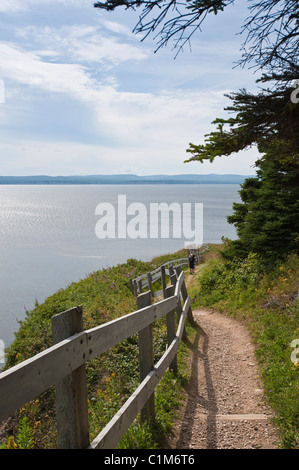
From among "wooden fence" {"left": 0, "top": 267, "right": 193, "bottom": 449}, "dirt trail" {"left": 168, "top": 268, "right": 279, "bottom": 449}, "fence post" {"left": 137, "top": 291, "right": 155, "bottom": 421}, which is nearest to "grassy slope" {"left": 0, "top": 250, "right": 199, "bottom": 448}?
"fence post" {"left": 137, "top": 291, "right": 155, "bottom": 421}

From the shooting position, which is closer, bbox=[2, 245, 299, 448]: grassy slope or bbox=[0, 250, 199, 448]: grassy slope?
bbox=[0, 250, 199, 448]: grassy slope

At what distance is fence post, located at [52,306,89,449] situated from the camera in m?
2.74

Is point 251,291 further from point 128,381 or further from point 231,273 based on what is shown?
point 128,381

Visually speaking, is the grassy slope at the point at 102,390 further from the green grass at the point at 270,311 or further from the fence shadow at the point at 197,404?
the green grass at the point at 270,311

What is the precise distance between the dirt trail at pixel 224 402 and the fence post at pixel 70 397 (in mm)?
2210

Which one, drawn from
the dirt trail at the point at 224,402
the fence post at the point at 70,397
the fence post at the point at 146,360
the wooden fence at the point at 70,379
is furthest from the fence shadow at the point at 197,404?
the fence post at the point at 70,397

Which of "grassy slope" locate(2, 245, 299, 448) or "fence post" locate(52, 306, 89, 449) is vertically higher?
"fence post" locate(52, 306, 89, 449)

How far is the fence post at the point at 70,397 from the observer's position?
2.74m

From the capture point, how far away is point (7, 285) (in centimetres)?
3681

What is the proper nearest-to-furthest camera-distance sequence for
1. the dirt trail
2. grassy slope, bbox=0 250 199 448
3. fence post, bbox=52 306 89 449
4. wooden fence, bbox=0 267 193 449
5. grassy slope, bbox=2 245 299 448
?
wooden fence, bbox=0 267 193 449 < fence post, bbox=52 306 89 449 < grassy slope, bbox=0 250 199 448 < the dirt trail < grassy slope, bbox=2 245 299 448

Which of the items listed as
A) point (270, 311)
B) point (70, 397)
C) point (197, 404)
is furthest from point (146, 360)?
point (270, 311)

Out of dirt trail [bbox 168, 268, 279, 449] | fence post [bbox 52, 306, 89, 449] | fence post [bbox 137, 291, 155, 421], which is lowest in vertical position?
dirt trail [bbox 168, 268, 279, 449]

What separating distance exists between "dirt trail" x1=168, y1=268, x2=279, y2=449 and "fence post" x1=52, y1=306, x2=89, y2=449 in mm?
2210

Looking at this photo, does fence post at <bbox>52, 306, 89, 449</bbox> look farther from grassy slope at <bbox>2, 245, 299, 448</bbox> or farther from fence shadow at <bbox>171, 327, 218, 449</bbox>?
fence shadow at <bbox>171, 327, 218, 449</bbox>
